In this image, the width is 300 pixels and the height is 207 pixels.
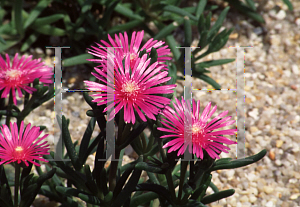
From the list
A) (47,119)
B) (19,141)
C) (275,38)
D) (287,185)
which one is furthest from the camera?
(275,38)

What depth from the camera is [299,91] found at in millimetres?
1567

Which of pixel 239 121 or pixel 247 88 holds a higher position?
pixel 247 88

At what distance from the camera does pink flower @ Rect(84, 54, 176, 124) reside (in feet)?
2.35

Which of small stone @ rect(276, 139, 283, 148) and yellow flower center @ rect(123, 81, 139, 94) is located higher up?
yellow flower center @ rect(123, 81, 139, 94)

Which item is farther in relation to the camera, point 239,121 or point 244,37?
point 244,37

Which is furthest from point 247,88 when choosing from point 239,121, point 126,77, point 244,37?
point 126,77

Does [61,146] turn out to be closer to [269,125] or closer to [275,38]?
[269,125]

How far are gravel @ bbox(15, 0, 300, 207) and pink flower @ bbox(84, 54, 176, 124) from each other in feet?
1.98

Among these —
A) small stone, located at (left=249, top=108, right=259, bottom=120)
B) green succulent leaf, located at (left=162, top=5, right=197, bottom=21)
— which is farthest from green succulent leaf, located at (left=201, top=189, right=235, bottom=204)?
green succulent leaf, located at (left=162, top=5, right=197, bottom=21)

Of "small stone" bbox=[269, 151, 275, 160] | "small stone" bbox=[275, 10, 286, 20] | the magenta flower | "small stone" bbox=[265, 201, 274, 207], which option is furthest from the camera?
"small stone" bbox=[275, 10, 286, 20]

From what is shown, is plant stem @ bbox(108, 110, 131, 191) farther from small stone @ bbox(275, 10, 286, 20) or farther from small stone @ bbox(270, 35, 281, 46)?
small stone @ bbox(275, 10, 286, 20)

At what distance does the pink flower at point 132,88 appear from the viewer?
716mm

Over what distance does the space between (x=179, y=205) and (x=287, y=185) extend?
520 mm

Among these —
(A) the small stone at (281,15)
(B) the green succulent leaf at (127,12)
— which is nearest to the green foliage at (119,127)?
(B) the green succulent leaf at (127,12)
